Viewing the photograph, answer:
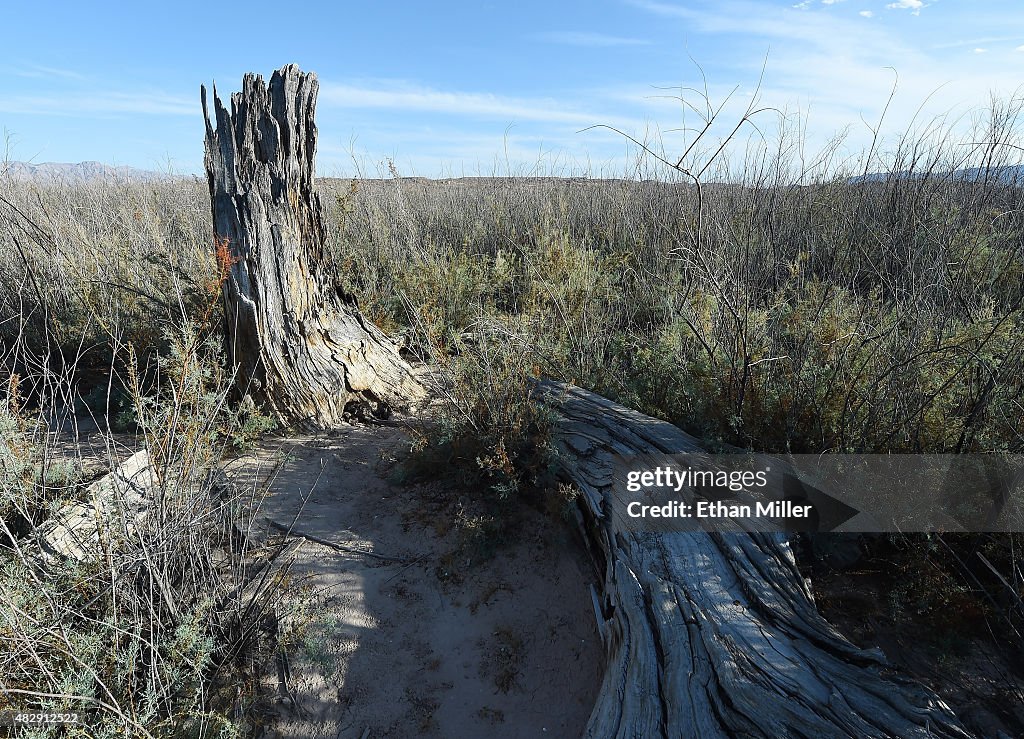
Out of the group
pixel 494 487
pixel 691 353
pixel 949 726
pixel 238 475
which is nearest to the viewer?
pixel 949 726

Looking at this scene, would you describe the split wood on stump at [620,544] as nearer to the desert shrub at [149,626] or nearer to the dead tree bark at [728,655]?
the dead tree bark at [728,655]

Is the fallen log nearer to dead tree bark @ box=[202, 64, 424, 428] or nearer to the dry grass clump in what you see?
dead tree bark @ box=[202, 64, 424, 428]

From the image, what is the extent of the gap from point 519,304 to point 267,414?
276 centimetres

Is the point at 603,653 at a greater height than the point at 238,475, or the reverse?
the point at 238,475

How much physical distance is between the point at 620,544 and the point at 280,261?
2.64 metres

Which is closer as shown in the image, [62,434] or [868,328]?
[868,328]

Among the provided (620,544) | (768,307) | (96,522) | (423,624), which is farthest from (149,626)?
(768,307)

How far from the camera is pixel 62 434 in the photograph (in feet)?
12.1

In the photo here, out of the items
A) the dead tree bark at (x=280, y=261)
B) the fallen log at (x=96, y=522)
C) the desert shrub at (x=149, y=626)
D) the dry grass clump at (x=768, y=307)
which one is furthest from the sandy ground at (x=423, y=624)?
the dry grass clump at (x=768, y=307)

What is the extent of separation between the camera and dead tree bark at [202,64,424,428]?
11.1 feet

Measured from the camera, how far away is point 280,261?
3516mm

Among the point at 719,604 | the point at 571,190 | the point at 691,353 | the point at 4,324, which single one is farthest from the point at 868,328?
the point at 571,190

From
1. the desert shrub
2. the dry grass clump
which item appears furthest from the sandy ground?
the dry grass clump

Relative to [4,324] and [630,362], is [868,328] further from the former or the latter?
[4,324]
